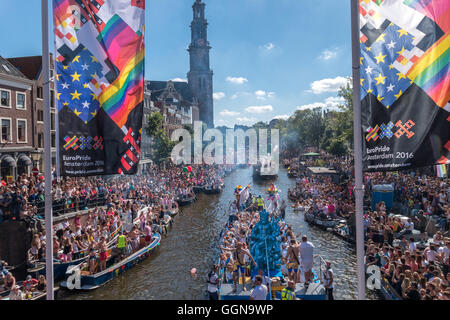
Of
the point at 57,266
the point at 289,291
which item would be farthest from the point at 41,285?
the point at 289,291

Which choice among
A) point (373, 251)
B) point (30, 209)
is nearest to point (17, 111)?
point (30, 209)

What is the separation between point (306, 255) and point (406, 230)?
10.1m

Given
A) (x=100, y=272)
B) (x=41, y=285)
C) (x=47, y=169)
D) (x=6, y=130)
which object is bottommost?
(x=100, y=272)

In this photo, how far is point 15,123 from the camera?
1173 inches

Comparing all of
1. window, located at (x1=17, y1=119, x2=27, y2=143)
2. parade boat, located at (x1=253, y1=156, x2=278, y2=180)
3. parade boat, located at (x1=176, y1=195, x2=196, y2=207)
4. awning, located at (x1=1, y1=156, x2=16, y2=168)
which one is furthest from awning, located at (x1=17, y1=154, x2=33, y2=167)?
parade boat, located at (x1=253, y1=156, x2=278, y2=180)

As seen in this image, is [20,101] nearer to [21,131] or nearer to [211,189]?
[21,131]

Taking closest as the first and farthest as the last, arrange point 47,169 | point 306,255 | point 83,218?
point 47,169, point 306,255, point 83,218

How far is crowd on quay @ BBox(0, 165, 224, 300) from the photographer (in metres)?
15.0

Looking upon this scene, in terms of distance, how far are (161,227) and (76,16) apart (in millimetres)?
19874

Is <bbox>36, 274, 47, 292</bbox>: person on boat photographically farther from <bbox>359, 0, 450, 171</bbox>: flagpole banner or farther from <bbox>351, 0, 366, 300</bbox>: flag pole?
<bbox>359, 0, 450, 171</bbox>: flagpole banner

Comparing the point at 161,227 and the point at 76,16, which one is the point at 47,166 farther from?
the point at 161,227

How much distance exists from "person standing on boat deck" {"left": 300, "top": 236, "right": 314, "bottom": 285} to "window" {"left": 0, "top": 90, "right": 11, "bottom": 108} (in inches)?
1155

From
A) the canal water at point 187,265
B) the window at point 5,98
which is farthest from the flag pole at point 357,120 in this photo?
the window at point 5,98

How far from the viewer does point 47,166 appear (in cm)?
564
